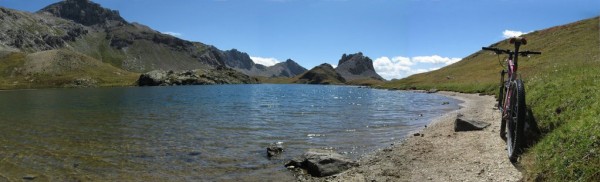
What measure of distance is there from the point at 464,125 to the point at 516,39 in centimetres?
849

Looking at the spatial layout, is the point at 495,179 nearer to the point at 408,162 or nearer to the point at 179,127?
the point at 408,162

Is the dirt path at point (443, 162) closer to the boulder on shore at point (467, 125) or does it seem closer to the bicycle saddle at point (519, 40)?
the boulder on shore at point (467, 125)

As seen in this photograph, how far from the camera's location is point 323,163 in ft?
56.0

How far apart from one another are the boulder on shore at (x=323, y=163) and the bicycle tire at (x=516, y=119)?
6584mm

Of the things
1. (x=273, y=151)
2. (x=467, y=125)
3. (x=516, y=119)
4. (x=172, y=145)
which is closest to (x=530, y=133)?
(x=516, y=119)

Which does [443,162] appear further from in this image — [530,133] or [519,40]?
[519,40]

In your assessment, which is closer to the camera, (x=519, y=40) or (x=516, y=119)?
(x=516, y=119)

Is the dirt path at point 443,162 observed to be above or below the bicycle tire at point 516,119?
below

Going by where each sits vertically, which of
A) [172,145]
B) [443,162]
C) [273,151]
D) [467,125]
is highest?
[467,125]

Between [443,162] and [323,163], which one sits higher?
[443,162]

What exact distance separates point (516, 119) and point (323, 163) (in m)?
7.78

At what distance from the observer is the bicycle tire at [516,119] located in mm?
12672

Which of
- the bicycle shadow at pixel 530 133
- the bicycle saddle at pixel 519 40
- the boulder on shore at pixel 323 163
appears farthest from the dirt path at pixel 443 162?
the bicycle saddle at pixel 519 40

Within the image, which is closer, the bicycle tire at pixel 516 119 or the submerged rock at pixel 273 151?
the bicycle tire at pixel 516 119
